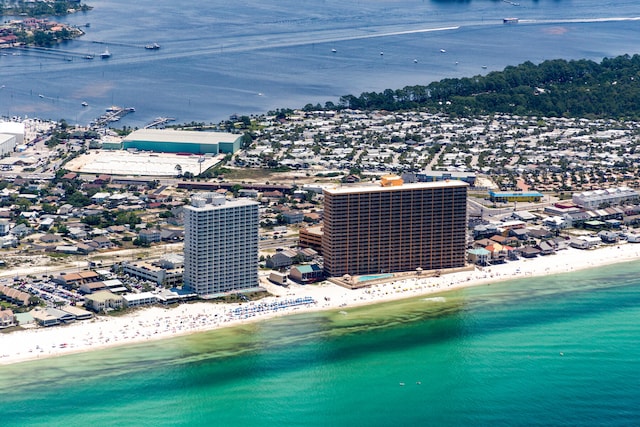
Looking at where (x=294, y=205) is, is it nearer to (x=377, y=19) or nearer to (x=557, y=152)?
(x=557, y=152)

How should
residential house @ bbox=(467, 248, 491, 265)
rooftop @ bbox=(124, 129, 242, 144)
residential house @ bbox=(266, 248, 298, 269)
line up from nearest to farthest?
residential house @ bbox=(266, 248, 298, 269) < residential house @ bbox=(467, 248, 491, 265) < rooftop @ bbox=(124, 129, 242, 144)

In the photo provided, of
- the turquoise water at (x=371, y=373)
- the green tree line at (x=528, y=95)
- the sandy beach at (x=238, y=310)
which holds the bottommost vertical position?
the turquoise water at (x=371, y=373)

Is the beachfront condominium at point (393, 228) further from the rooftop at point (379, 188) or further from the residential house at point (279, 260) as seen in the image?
the residential house at point (279, 260)

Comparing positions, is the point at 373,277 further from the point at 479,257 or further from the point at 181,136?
the point at 181,136

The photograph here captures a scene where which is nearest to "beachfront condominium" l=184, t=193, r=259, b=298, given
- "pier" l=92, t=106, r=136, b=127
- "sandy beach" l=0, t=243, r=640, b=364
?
"sandy beach" l=0, t=243, r=640, b=364

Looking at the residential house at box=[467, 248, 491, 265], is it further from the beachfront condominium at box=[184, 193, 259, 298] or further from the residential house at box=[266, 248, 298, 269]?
the beachfront condominium at box=[184, 193, 259, 298]

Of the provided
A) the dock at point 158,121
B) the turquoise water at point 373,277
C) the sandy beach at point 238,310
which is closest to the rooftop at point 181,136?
the dock at point 158,121

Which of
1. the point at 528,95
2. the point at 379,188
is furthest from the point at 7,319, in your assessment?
the point at 528,95

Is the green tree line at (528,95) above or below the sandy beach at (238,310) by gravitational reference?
above
